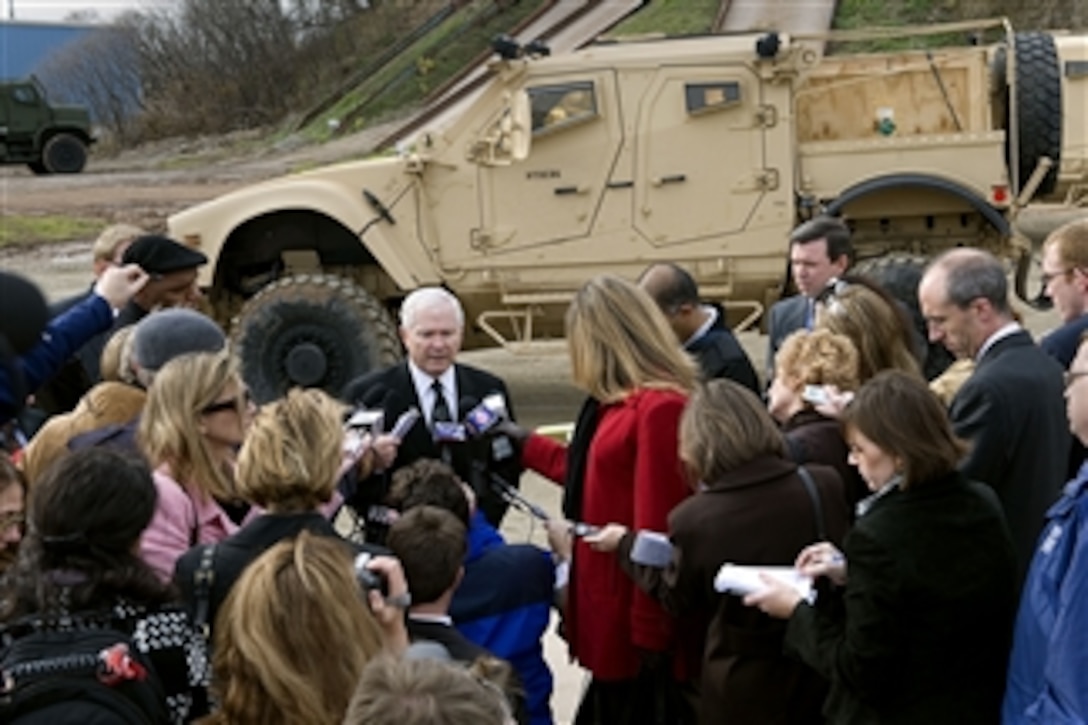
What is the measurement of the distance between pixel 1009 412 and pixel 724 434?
85cm

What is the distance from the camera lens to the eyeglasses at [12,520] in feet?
10.9

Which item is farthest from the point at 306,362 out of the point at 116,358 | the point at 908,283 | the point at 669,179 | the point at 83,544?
the point at 83,544

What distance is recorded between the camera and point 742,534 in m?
3.75

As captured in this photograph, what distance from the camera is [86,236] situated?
2348cm

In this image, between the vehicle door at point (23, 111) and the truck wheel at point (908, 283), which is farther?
the vehicle door at point (23, 111)

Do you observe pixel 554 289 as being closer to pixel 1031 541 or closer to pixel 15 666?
pixel 1031 541

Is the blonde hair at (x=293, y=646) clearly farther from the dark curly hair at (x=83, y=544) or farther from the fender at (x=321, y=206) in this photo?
the fender at (x=321, y=206)

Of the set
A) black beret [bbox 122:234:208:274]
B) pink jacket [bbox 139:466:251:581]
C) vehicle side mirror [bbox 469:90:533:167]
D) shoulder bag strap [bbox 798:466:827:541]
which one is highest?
black beret [bbox 122:234:208:274]

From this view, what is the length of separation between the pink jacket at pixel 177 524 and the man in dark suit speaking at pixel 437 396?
110 centimetres

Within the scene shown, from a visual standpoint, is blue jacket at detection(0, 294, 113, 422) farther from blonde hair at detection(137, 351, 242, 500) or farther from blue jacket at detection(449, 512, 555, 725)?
blue jacket at detection(449, 512, 555, 725)

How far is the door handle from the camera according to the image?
10344 mm

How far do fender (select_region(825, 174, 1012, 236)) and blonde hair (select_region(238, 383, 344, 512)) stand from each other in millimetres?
7283

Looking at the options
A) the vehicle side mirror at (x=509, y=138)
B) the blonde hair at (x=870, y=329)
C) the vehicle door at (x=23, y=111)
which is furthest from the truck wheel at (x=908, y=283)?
the vehicle door at (x=23, y=111)

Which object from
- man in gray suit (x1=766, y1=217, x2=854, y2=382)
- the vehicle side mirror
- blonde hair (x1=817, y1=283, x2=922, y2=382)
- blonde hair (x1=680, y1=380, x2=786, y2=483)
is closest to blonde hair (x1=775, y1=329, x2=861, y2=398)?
blonde hair (x1=817, y1=283, x2=922, y2=382)
